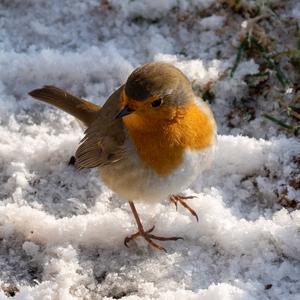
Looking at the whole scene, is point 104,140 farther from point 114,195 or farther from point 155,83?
point 155,83

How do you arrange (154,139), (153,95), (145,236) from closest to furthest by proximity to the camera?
(153,95) < (154,139) < (145,236)

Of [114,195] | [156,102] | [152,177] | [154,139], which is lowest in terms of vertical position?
[114,195]

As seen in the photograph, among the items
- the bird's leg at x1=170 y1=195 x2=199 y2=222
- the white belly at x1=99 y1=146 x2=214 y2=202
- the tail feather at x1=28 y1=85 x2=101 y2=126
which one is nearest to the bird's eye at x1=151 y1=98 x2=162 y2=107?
the white belly at x1=99 y1=146 x2=214 y2=202

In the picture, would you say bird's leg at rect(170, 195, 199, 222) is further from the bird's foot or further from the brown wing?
the brown wing

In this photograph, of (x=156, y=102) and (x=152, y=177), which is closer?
(x=156, y=102)

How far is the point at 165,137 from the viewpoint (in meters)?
3.24

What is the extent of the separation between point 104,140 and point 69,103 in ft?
1.50

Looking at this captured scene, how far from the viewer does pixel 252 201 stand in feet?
12.0

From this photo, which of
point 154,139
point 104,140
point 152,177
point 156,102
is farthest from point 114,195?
point 156,102

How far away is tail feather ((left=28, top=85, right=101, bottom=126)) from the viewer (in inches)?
152

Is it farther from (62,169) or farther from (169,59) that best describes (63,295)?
(169,59)

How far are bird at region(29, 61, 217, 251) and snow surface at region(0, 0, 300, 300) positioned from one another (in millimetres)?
180

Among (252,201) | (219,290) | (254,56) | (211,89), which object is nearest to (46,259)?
(219,290)

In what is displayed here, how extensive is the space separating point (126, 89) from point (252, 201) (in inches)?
39.2
